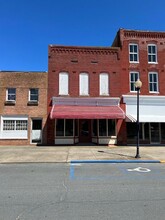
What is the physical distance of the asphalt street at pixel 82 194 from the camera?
17.3 feet

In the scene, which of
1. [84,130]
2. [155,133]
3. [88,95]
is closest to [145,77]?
[155,133]

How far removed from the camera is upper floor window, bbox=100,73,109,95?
23016 millimetres

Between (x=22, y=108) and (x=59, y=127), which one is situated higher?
(x=22, y=108)

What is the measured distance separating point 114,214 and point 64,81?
18.3 metres

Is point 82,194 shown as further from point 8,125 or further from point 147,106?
point 147,106

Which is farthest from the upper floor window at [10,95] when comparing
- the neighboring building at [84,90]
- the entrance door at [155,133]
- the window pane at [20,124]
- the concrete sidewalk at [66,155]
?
the entrance door at [155,133]

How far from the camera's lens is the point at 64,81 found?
22.6 m

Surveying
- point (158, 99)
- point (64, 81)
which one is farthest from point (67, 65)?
point (158, 99)

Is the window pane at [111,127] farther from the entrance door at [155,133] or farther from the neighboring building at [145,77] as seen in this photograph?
the entrance door at [155,133]

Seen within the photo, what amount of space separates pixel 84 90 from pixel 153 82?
706 cm

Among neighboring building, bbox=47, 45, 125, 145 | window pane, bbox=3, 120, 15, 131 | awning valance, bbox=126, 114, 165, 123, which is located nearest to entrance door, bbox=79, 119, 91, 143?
neighboring building, bbox=47, 45, 125, 145

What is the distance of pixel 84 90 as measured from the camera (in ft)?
74.7

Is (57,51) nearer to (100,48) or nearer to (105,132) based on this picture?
(100,48)

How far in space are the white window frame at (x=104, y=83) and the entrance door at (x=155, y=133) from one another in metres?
5.64
